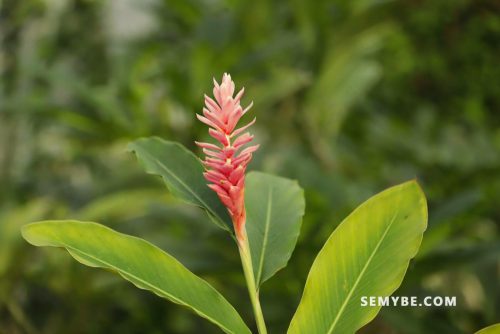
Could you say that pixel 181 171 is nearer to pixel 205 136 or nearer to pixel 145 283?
pixel 145 283

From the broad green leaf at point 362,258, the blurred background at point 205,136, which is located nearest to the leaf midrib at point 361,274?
the broad green leaf at point 362,258

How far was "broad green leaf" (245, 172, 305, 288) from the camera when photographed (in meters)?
0.45

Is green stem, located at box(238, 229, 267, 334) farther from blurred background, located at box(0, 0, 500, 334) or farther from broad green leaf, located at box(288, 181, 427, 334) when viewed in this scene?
blurred background, located at box(0, 0, 500, 334)

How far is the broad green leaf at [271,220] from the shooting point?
45 cm

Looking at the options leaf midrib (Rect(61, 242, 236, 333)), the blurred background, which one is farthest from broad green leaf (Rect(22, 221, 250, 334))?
the blurred background

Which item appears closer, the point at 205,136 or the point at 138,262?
the point at 138,262

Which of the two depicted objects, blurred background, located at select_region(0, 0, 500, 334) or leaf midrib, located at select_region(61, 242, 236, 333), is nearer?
leaf midrib, located at select_region(61, 242, 236, 333)

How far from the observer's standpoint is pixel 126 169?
1.71 m

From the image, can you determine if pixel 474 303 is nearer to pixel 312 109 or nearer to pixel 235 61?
pixel 312 109

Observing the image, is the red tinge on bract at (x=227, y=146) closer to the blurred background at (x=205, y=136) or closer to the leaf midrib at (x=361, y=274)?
the leaf midrib at (x=361, y=274)

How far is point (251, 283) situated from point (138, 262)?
0.23 feet

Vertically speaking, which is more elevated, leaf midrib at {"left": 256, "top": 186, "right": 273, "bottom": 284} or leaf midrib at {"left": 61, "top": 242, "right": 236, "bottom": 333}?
leaf midrib at {"left": 256, "top": 186, "right": 273, "bottom": 284}

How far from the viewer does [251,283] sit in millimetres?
414

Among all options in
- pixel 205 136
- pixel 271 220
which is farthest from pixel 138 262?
pixel 205 136
